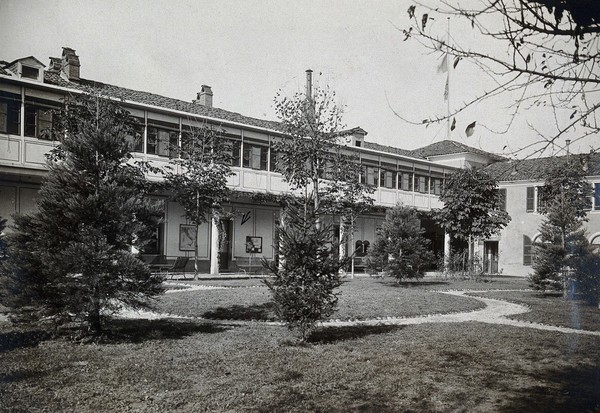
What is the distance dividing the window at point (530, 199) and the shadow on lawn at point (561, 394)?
1163 inches

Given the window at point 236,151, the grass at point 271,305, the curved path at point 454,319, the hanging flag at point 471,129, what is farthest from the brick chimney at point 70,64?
the hanging flag at point 471,129

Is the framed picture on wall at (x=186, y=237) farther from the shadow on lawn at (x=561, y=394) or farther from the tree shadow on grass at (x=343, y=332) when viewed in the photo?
the shadow on lawn at (x=561, y=394)

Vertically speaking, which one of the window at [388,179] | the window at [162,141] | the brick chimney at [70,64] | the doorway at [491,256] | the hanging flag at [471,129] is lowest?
the doorway at [491,256]

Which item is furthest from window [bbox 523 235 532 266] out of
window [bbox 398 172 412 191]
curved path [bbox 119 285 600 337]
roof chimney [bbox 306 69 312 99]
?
curved path [bbox 119 285 600 337]

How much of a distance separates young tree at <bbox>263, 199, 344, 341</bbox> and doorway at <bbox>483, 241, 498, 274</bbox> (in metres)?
27.5

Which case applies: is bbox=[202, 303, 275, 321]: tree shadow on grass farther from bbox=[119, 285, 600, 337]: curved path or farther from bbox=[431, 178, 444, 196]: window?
bbox=[431, 178, 444, 196]: window

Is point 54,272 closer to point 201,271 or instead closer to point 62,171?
point 62,171

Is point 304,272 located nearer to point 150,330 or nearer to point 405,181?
point 150,330

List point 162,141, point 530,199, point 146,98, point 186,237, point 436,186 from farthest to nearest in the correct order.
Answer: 1. point 530,199
2. point 436,186
3. point 146,98
4. point 186,237
5. point 162,141

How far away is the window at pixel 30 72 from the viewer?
58.2 ft

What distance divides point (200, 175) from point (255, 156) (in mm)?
5305

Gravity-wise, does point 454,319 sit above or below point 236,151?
below

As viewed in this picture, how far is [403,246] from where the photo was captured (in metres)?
19.1

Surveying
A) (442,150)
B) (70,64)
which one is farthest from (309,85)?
(442,150)
